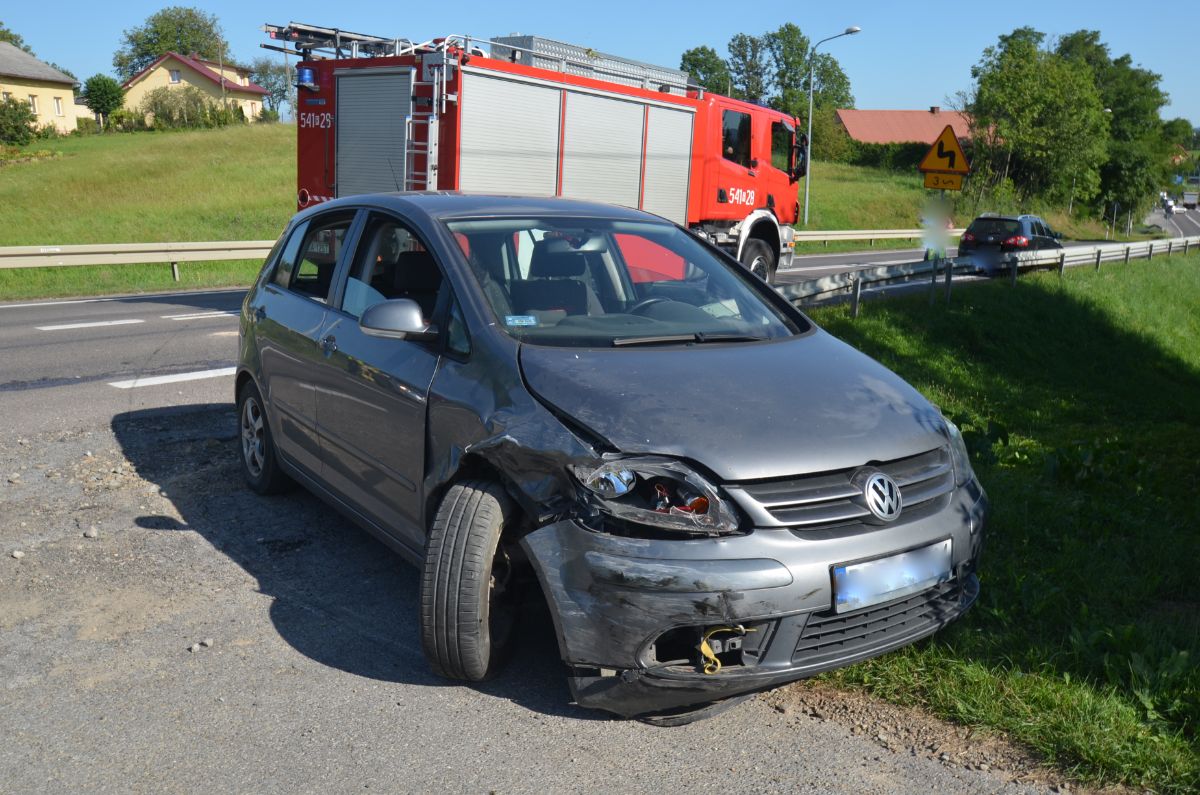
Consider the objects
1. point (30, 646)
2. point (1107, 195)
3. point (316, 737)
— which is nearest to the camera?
point (316, 737)

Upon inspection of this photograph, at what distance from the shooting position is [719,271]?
16.9ft

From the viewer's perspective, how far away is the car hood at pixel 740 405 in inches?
134

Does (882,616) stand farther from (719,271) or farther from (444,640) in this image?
(719,271)

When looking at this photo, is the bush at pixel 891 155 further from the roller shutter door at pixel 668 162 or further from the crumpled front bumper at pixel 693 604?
the crumpled front bumper at pixel 693 604

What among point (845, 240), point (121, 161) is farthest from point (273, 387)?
point (121, 161)

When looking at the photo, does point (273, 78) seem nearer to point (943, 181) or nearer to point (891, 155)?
point (891, 155)

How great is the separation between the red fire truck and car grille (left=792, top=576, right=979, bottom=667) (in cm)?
837

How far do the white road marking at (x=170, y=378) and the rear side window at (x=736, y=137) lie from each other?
8857mm

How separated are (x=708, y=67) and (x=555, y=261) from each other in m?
125

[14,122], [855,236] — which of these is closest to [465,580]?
[855,236]

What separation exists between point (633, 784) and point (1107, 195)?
75083 millimetres

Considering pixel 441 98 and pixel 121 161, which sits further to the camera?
pixel 121 161

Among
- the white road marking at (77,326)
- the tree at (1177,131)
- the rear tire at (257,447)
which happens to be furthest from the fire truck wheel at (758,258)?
the tree at (1177,131)

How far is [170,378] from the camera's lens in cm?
944
